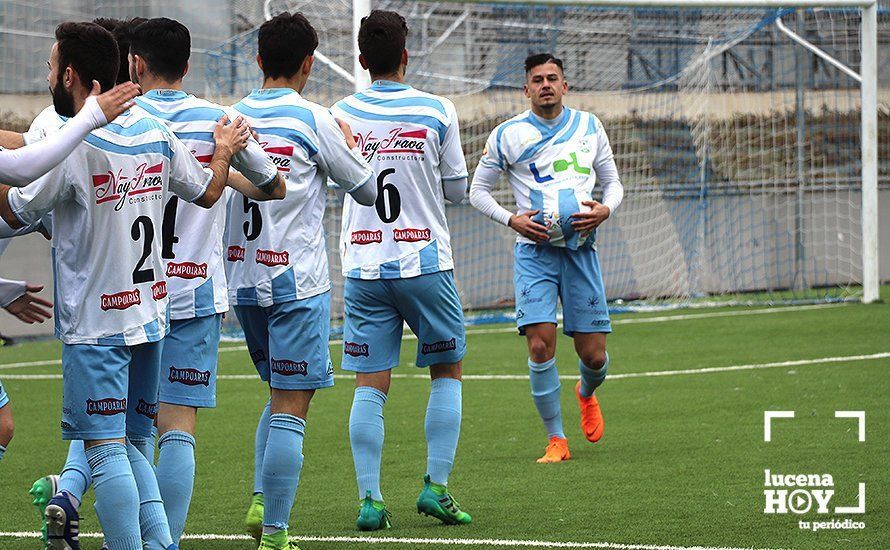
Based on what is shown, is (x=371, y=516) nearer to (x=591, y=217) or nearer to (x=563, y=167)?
(x=591, y=217)

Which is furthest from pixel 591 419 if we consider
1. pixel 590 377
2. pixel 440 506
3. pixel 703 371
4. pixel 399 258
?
pixel 703 371

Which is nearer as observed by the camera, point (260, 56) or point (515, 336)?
point (260, 56)

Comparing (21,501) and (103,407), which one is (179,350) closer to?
(103,407)

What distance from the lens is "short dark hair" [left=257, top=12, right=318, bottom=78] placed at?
16.3ft

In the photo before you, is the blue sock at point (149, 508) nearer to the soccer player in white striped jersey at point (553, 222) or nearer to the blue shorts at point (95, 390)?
the blue shorts at point (95, 390)

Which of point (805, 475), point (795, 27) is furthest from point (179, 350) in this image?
point (795, 27)

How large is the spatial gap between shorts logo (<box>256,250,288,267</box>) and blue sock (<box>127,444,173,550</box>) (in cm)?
91

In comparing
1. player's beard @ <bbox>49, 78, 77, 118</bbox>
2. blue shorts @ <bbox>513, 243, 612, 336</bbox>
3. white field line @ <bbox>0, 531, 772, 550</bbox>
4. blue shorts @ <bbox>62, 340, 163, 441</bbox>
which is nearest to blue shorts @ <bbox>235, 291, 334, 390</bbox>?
white field line @ <bbox>0, 531, 772, 550</bbox>

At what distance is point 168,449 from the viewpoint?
4754 mm

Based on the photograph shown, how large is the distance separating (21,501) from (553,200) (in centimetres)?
308

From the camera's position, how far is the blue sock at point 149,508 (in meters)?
4.31

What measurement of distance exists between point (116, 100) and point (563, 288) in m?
3.90

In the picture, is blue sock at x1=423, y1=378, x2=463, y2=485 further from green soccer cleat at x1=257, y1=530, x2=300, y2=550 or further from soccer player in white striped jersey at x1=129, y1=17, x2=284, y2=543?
soccer player in white striped jersey at x1=129, y1=17, x2=284, y2=543

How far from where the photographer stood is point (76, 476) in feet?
16.6
